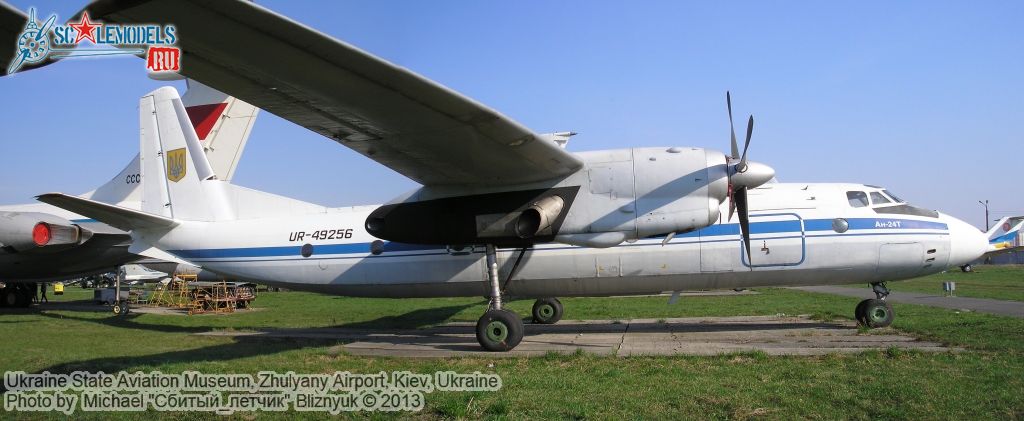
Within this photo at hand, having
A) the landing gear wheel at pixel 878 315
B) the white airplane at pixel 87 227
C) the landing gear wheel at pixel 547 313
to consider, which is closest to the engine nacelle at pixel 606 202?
the landing gear wheel at pixel 878 315

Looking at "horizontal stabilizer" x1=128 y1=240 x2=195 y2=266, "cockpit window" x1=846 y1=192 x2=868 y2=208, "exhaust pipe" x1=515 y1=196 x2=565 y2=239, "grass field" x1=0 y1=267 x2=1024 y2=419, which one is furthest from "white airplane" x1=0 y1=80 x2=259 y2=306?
"cockpit window" x1=846 y1=192 x2=868 y2=208

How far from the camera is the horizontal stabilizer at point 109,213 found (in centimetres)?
1209

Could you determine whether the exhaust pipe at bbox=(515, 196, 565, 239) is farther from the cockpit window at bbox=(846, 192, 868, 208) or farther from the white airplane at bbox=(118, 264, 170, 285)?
the white airplane at bbox=(118, 264, 170, 285)

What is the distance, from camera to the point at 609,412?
6324mm

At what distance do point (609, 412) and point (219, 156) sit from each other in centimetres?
2356

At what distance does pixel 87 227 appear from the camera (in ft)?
71.3

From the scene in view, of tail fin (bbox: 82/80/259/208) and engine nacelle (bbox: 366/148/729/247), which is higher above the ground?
tail fin (bbox: 82/80/259/208)

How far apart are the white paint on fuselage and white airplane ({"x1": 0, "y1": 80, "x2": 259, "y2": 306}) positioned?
788 cm

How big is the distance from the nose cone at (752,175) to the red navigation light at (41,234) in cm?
2072

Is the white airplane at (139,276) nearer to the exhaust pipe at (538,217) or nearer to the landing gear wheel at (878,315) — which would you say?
the exhaust pipe at (538,217)

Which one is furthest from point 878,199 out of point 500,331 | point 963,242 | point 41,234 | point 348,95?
point 41,234

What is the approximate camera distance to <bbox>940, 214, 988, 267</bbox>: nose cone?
12.7 metres

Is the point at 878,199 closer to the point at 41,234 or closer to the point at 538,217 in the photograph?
the point at 538,217

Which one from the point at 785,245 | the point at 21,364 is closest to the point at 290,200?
the point at 21,364
